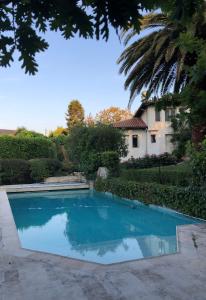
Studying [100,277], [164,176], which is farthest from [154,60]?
[100,277]

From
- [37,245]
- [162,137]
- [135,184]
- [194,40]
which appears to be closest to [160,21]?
[194,40]

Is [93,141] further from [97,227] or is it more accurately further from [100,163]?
[97,227]

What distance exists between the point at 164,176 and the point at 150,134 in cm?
1690

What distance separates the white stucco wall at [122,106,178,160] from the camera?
30.2 m

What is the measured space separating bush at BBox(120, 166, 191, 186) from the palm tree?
3.92m

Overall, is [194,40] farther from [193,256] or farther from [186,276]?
[186,276]

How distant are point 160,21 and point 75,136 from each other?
9.62 m

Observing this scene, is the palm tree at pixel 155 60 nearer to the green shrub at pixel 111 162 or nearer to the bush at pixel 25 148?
the green shrub at pixel 111 162

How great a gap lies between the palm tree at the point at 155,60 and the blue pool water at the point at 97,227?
5.90 meters

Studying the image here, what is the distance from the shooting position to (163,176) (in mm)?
15125

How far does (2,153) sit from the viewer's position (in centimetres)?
2395

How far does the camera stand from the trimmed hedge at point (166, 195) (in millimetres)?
10430

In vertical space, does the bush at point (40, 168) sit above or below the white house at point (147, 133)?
below

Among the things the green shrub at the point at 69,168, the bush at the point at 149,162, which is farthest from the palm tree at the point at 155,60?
the green shrub at the point at 69,168
